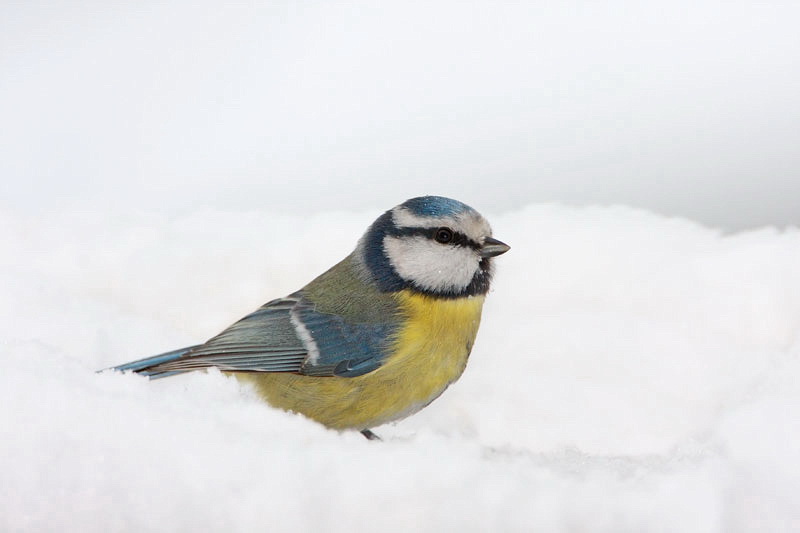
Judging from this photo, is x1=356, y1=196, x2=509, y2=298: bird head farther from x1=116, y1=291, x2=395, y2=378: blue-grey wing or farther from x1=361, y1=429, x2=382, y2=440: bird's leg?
x1=361, y1=429, x2=382, y2=440: bird's leg

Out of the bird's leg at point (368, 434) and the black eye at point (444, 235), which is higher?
the black eye at point (444, 235)

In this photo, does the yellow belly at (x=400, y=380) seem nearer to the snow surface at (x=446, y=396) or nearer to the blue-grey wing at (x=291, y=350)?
the blue-grey wing at (x=291, y=350)

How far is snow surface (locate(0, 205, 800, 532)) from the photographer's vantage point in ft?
3.93

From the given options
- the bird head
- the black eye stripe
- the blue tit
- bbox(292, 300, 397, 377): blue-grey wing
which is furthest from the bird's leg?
the black eye stripe

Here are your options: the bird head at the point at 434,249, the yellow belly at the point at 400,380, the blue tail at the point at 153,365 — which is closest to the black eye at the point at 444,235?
the bird head at the point at 434,249

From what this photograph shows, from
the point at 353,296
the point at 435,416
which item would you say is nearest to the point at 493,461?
the point at 353,296

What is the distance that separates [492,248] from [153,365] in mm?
754

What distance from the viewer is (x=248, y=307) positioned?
8.29 ft

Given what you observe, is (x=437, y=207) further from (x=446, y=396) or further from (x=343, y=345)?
(x=446, y=396)

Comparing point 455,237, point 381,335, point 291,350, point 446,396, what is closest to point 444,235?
point 455,237

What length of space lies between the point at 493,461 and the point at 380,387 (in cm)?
52

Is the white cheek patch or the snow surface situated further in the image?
the white cheek patch

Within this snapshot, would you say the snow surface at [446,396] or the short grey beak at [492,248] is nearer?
the snow surface at [446,396]

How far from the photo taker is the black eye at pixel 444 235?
75.2 inches
